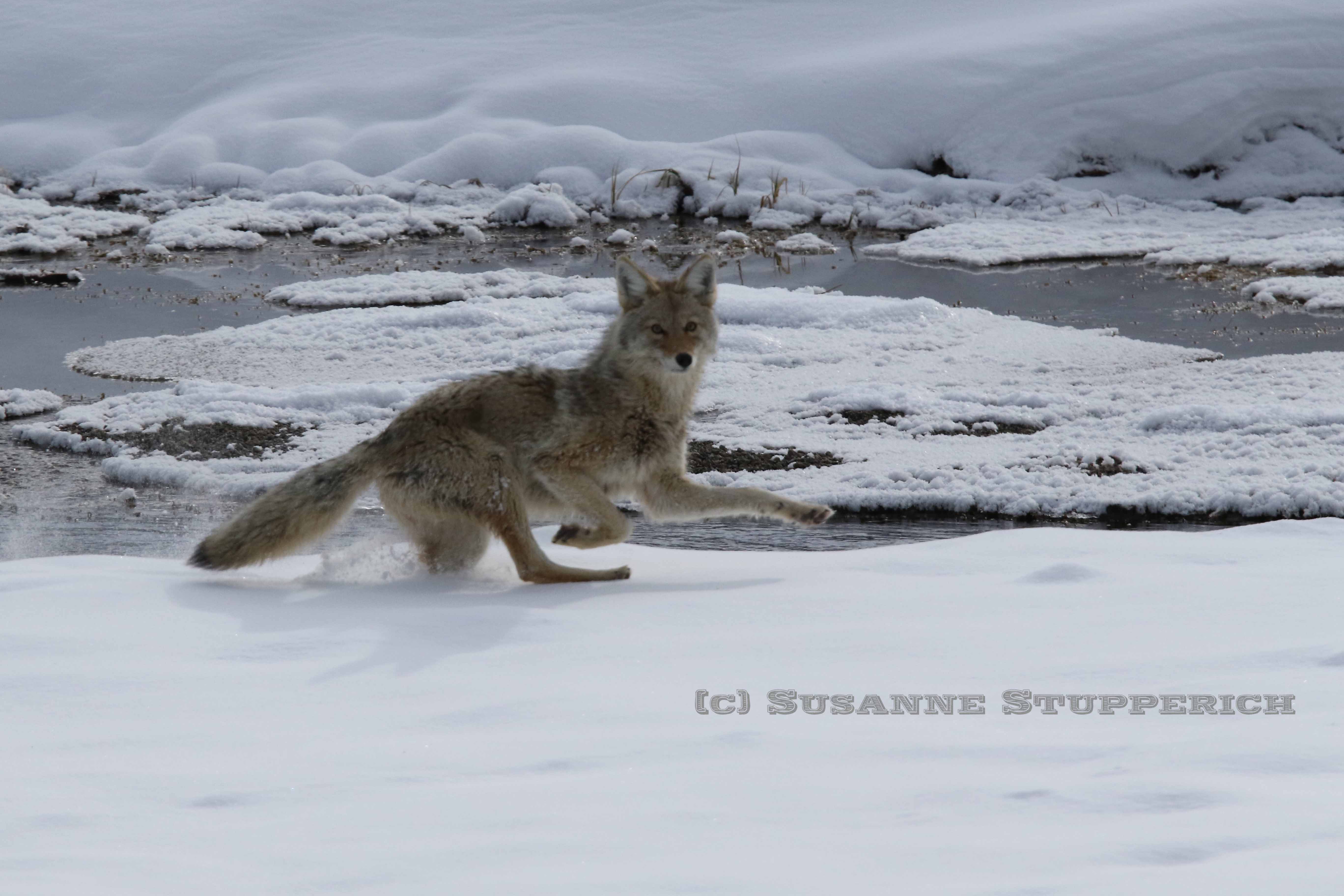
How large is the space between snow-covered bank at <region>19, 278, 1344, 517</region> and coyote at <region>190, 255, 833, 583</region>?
2.07m

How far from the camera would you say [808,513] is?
5867 mm

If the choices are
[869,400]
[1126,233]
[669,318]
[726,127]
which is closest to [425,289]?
[869,400]

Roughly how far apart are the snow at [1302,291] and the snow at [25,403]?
1108 cm

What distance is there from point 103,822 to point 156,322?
1111 cm

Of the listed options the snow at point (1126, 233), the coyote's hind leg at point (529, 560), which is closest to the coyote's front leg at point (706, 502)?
the coyote's hind leg at point (529, 560)

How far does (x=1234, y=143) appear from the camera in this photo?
20.8 metres

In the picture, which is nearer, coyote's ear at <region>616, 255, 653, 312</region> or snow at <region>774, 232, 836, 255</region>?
coyote's ear at <region>616, 255, 653, 312</region>

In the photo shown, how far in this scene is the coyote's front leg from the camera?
595 centimetres

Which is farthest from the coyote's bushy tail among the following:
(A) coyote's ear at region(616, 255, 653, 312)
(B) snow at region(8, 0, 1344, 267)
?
(B) snow at region(8, 0, 1344, 267)

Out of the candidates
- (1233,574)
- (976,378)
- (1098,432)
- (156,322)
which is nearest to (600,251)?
(156,322)

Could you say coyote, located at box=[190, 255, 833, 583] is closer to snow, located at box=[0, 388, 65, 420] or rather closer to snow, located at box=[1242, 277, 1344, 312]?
snow, located at box=[0, 388, 65, 420]

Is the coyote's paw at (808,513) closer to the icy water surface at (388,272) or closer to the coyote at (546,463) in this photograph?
the coyote at (546,463)

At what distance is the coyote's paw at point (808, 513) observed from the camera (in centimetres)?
582

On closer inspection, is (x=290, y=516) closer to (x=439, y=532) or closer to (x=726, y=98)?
(x=439, y=532)
